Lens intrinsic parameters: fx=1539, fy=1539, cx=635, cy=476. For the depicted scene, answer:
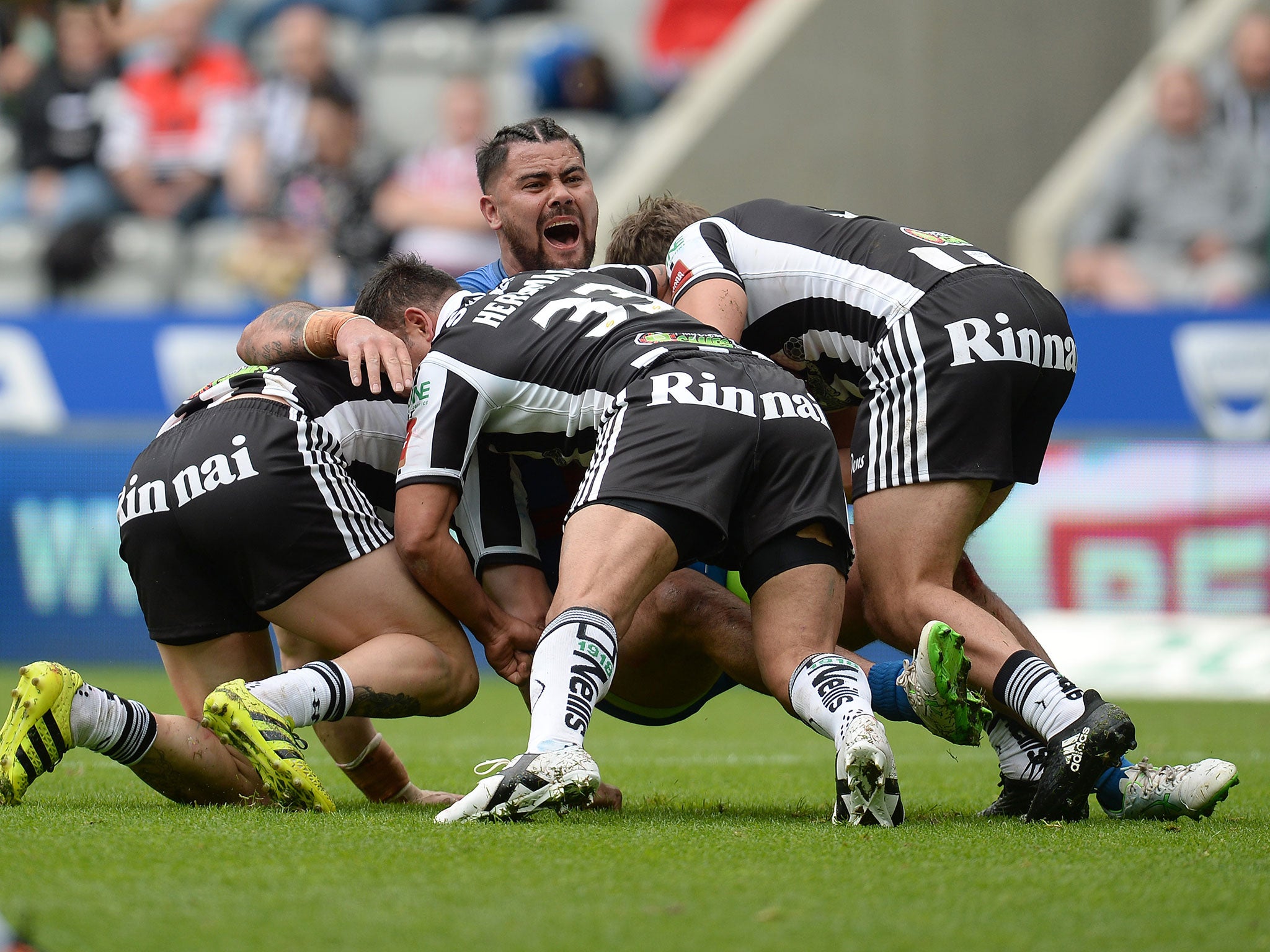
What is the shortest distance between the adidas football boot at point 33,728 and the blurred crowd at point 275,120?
7.85 metres

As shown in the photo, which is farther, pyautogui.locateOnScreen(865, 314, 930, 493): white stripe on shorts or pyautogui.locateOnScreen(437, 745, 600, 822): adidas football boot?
pyautogui.locateOnScreen(865, 314, 930, 493): white stripe on shorts

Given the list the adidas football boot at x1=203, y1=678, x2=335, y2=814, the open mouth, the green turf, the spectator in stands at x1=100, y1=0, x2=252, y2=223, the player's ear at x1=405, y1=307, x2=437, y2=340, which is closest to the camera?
the green turf

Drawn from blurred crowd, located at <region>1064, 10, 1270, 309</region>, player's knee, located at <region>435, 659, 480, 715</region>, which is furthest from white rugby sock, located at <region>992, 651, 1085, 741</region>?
blurred crowd, located at <region>1064, 10, 1270, 309</region>

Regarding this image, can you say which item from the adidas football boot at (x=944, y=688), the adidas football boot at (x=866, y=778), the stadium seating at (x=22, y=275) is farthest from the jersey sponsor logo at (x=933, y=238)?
the stadium seating at (x=22, y=275)

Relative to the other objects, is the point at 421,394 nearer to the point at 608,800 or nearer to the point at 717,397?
the point at 717,397

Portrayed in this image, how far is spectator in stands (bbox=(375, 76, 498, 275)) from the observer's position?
450 inches

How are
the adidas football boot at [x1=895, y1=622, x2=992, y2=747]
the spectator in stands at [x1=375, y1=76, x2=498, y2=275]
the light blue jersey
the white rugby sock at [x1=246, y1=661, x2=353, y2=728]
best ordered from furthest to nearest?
the spectator in stands at [x1=375, y1=76, x2=498, y2=275]
the light blue jersey
the white rugby sock at [x1=246, y1=661, x2=353, y2=728]
the adidas football boot at [x1=895, y1=622, x2=992, y2=747]

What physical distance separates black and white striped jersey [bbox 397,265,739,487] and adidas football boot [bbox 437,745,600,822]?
783mm

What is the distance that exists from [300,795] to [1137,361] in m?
6.83

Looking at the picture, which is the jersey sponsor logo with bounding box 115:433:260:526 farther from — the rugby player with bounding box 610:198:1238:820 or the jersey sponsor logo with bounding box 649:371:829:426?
the rugby player with bounding box 610:198:1238:820

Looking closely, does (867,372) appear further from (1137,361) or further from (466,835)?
(1137,361)

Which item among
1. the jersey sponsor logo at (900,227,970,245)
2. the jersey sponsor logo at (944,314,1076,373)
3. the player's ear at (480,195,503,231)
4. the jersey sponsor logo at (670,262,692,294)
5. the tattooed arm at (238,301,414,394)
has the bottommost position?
the jersey sponsor logo at (944,314,1076,373)

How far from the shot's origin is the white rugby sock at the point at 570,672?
3.22m

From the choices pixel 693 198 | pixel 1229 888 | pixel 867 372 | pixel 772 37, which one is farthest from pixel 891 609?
pixel 772 37
